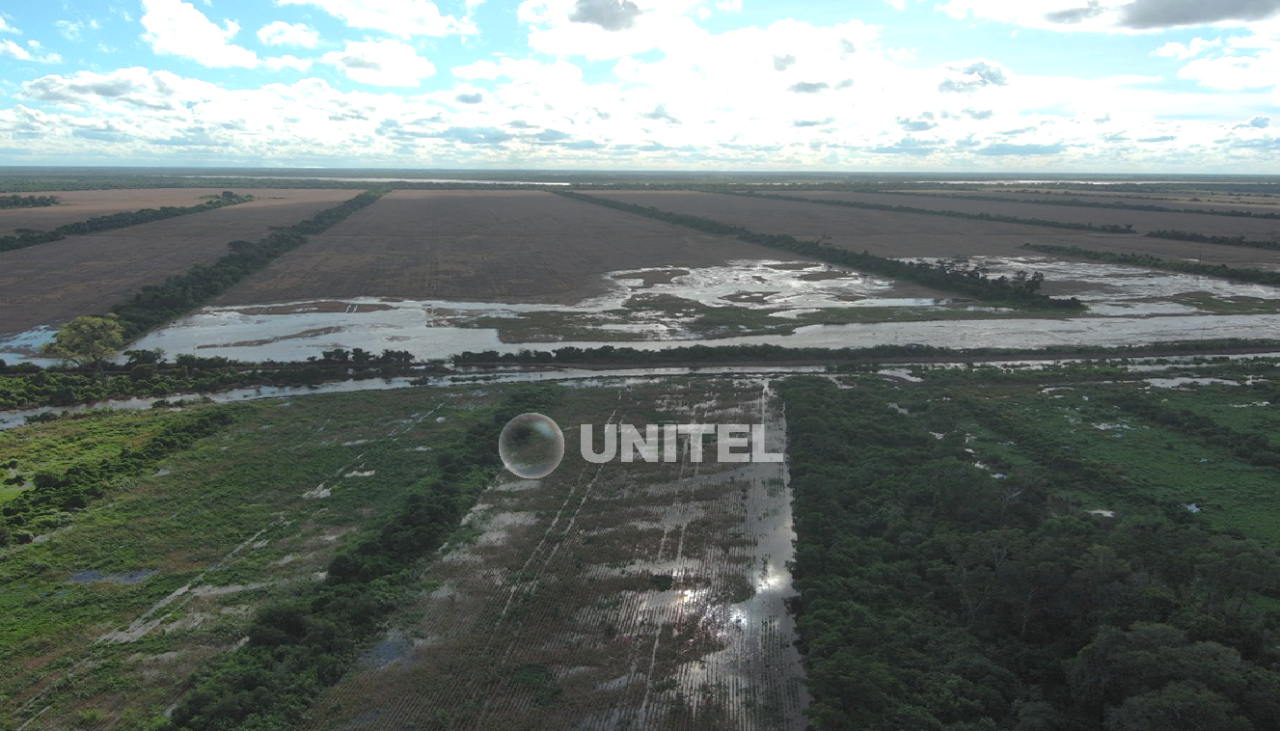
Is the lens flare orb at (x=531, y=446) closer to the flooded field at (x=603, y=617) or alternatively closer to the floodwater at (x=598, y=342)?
the flooded field at (x=603, y=617)

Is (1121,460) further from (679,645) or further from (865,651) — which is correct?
(679,645)

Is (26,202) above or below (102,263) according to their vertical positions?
above

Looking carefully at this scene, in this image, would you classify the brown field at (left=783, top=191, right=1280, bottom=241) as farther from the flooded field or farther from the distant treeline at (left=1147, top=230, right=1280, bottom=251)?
the flooded field

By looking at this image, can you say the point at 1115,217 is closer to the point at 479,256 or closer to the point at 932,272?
the point at 932,272

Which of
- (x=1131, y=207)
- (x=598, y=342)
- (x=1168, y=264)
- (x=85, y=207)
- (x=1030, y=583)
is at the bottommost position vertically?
(x=1030, y=583)

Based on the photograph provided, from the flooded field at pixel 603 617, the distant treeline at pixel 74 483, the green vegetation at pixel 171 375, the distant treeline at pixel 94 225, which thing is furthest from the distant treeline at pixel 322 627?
the distant treeline at pixel 94 225

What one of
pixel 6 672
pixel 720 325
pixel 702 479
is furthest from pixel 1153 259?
pixel 6 672

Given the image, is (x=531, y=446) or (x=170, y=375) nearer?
(x=531, y=446)

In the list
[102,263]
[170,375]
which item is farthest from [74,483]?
[102,263]
